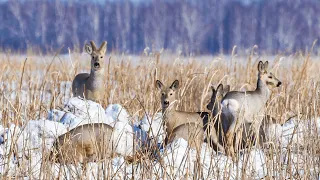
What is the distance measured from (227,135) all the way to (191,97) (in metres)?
1.66

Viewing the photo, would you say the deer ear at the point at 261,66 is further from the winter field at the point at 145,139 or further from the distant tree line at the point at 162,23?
the distant tree line at the point at 162,23

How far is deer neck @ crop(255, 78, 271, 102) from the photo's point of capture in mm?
7676

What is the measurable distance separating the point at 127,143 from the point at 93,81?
118 inches

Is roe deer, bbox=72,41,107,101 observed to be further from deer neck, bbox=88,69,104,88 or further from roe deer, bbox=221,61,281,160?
roe deer, bbox=221,61,281,160

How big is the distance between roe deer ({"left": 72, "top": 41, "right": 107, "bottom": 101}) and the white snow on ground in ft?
4.92

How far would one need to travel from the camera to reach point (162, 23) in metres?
60.1

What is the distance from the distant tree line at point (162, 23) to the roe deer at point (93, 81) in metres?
44.1

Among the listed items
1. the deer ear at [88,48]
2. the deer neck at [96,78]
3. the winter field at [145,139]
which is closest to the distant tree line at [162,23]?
the deer ear at [88,48]

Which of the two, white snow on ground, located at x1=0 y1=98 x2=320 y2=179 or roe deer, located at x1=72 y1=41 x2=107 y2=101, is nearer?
white snow on ground, located at x1=0 y1=98 x2=320 y2=179

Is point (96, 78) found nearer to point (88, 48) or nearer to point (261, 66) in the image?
point (88, 48)

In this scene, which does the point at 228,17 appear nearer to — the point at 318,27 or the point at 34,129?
the point at 318,27

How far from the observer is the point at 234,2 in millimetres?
68188

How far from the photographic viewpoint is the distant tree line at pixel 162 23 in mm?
57312

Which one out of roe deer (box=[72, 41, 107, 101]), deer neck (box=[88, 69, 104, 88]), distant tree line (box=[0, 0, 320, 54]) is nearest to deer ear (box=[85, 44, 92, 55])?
roe deer (box=[72, 41, 107, 101])
